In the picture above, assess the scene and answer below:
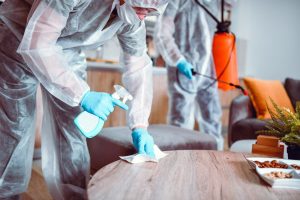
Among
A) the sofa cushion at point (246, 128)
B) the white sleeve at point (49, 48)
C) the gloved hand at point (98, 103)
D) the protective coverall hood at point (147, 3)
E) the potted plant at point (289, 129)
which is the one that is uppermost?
the protective coverall hood at point (147, 3)

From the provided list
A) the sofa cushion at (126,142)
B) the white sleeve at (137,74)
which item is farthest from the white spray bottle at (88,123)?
the sofa cushion at (126,142)

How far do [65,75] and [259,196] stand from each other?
0.65 metres

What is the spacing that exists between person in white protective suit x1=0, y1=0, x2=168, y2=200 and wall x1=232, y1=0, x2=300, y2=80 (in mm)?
3249

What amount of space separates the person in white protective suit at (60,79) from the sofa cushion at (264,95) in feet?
4.73

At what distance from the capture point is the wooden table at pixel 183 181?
0.76 m

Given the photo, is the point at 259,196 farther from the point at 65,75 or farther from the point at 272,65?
the point at 272,65

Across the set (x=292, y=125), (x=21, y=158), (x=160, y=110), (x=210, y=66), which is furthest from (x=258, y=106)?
(x=21, y=158)

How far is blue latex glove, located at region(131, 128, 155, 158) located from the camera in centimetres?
114

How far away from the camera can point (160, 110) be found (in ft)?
10.5

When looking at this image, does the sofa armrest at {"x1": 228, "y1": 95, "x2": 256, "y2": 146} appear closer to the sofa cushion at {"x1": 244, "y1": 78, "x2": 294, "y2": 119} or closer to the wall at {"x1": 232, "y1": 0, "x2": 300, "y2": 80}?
the sofa cushion at {"x1": 244, "y1": 78, "x2": 294, "y2": 119}

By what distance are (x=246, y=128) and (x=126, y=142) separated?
1221 mm

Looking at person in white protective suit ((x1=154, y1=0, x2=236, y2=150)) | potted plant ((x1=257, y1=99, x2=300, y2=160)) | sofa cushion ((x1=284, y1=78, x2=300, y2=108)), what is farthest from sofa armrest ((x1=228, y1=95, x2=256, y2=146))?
potted plant ((x1=257, y1=99, x2=300, y2=160))

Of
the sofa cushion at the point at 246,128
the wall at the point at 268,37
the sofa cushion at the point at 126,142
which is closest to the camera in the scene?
the sofa cushion at the point at 126,142

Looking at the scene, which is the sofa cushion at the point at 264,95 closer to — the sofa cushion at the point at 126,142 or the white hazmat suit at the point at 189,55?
the white hazmat suit at the point at 189,55
